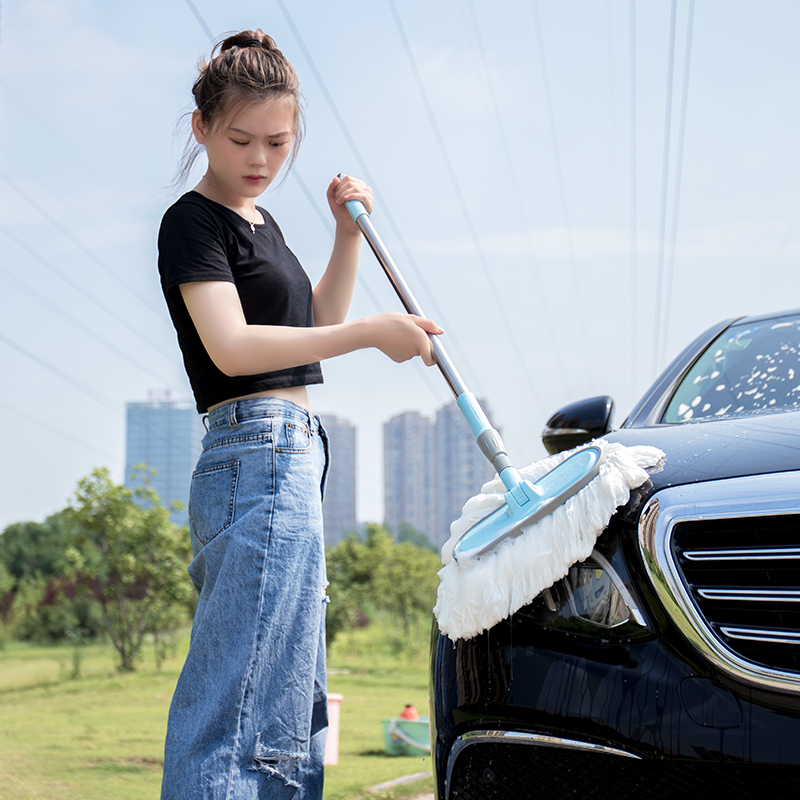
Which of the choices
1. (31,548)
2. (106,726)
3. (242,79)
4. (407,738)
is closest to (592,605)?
(242,79)

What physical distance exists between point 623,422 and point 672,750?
1.08 metres

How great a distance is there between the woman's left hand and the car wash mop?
67cm

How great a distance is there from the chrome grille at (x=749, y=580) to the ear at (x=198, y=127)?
1.10 metres

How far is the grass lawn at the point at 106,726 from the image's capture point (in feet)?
9.79

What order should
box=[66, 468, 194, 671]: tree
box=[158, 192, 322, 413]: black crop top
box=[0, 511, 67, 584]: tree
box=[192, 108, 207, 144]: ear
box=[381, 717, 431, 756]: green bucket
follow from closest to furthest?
1. box=[158, 192, 322, 413]: black crop top
2. box=[192, 108, 207, 144]: ear
3. box=[381, 717, 431, 756]: green bucket
4. box=[66, 468, 194, 671]: tree
5. box=[0, 511, 67, 584]: tree

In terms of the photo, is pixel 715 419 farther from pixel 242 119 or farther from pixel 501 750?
pixel 242 119

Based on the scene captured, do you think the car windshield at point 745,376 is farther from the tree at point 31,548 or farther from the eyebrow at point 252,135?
the tree at point 31,548

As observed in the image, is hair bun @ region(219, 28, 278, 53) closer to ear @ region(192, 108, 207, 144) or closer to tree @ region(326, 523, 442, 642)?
ear @ region(192, 108, 207, 144)

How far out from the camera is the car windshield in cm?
189

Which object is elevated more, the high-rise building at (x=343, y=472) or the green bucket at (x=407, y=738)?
the high-rise building at (x=343, y=472)

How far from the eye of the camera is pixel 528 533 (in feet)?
4.10

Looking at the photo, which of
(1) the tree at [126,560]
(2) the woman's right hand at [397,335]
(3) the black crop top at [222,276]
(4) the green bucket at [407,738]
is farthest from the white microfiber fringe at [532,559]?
(1) the tree at [126,560]

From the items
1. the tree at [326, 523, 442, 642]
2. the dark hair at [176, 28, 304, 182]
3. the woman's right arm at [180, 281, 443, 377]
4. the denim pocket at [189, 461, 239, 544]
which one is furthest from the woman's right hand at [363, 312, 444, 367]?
the tree at [326, 523, 442, 642]

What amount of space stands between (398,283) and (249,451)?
560mm
